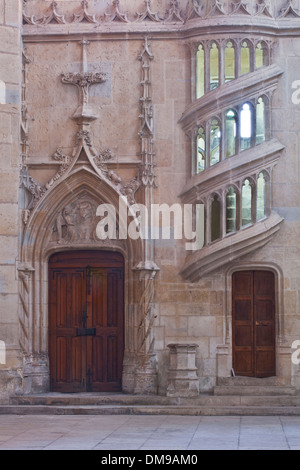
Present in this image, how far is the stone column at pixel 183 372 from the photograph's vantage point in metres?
16.4

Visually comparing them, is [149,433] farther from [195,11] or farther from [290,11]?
[290,11]

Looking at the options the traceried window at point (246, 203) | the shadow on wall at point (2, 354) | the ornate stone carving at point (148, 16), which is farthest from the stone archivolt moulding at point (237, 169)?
the shadow on wall at point (2, 354)

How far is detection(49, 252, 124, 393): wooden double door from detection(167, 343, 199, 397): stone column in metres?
1.19

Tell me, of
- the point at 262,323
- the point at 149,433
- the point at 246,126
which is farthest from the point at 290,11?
the point at 149,433

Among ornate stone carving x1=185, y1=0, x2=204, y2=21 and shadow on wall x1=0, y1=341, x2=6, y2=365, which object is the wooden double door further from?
ornate stone carving x1=185, y1=0, x2=204, y2=21

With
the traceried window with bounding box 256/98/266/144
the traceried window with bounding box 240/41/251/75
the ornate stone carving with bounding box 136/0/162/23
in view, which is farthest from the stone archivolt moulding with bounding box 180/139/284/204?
the ornate stone carving with bounding box 136/0/162/23

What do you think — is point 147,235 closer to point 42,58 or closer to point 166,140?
point 166,140

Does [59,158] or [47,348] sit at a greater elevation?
[59,158]

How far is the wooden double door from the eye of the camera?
1742cm

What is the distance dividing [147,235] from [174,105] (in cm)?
206

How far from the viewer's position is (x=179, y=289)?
17094mm

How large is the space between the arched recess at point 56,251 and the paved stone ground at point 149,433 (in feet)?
4.57
